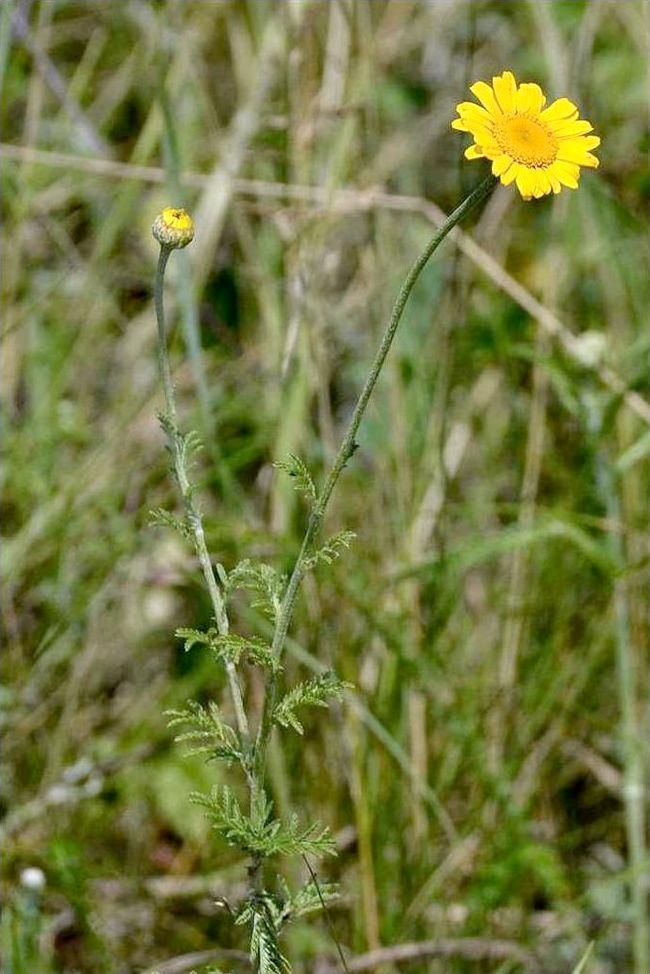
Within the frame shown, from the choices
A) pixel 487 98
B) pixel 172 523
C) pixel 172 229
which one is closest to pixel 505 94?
pixel 487 98

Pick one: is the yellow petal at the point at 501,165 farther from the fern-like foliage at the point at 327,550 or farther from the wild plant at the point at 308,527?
the fern-like foliage at the point at 327,550

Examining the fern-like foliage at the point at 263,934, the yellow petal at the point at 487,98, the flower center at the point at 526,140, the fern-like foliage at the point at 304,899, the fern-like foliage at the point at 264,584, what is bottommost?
the fern-like foliage at the point at 263,934

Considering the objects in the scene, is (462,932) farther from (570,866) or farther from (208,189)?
(208,189)

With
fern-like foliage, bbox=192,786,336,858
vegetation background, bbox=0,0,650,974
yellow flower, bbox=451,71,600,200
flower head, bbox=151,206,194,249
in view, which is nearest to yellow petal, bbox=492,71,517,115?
yellow flower, bbox=451,71,600,200

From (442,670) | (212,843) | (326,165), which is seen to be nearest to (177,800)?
(212,843)

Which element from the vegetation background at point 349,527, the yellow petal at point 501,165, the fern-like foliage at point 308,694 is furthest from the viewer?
the vegetation background at point 349,527

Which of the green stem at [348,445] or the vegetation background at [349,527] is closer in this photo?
the green stem at [348,445]

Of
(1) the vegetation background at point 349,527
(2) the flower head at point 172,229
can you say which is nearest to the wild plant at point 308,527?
(2) the flower head at point 172,229
